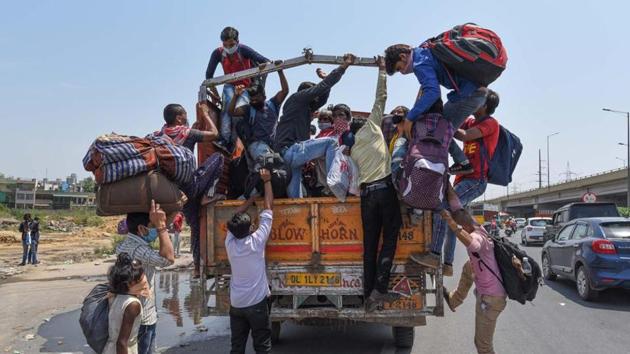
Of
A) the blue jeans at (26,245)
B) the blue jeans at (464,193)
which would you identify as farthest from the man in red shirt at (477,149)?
the blue jeans at (26,245)

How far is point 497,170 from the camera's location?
195 inches

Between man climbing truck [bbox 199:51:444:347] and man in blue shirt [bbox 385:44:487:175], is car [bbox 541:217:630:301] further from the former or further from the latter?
man in blue shirt [bbox 385:44:487:175]

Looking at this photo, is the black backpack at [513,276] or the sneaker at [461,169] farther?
the sneaker at [461,169]

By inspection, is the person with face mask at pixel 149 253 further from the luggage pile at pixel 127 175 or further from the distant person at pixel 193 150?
the distant person at pixel 193 150

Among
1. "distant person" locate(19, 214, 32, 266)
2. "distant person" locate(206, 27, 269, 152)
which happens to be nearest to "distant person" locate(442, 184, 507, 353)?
"distant person" locate(206, 27, 269, 152)

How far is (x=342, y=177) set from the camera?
15.3 feet

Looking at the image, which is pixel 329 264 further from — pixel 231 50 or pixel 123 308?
pixel 231 50

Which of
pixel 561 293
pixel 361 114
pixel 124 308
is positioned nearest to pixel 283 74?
pixel 361 114

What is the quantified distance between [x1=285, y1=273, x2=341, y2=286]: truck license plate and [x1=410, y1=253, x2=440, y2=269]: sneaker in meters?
0.71

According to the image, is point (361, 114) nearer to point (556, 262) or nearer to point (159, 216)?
point (159, 216)

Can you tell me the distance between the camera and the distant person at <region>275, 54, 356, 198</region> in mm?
4957

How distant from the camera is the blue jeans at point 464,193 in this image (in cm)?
492

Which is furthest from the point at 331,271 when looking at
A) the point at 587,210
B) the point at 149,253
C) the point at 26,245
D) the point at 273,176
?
the point at 26,245

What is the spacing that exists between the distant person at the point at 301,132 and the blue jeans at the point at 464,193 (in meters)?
1.29
